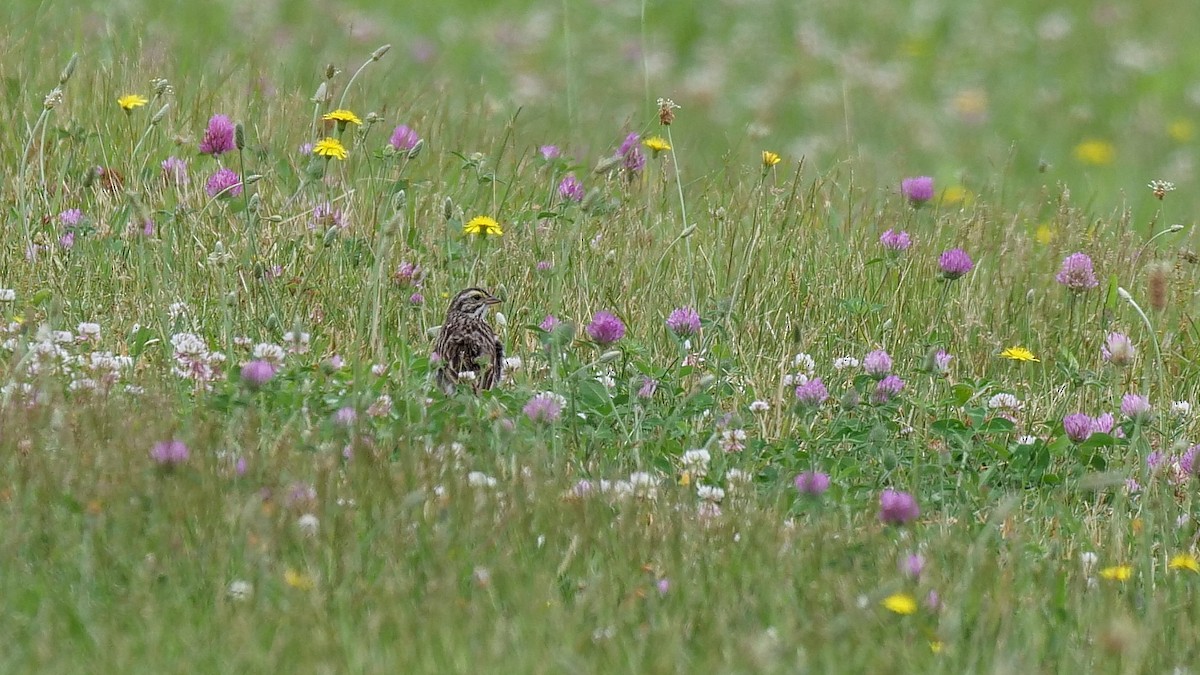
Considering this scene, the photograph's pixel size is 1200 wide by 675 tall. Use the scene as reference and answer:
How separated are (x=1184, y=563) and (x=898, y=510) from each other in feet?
2.11

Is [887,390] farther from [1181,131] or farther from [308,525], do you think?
[1181,131]

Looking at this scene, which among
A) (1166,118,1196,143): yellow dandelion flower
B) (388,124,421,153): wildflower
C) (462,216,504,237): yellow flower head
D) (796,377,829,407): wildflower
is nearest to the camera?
(796,377,829,407): wildflower

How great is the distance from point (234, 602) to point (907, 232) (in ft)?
9.78

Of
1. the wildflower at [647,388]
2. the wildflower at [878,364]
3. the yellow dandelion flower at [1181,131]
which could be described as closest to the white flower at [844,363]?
the wildflower at [878,364]

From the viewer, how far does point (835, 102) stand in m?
12.0

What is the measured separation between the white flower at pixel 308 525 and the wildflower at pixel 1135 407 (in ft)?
5.96

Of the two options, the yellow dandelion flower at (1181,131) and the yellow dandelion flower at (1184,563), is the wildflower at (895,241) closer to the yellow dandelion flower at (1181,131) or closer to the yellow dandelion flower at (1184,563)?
the yellow dandelion flower at (1184,563)

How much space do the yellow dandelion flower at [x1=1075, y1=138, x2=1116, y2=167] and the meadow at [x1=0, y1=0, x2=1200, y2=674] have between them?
13.2 feet

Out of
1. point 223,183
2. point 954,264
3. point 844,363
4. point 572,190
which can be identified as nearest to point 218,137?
point 223,183

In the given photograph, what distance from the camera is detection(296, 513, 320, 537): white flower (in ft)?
11.6

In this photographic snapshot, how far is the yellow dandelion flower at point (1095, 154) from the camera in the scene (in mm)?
11422

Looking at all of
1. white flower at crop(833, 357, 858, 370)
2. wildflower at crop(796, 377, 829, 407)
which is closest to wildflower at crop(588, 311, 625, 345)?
wildflower at crop(796, 377, 829, 407)

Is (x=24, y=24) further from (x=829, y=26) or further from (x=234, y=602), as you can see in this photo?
(x=829, y=26)

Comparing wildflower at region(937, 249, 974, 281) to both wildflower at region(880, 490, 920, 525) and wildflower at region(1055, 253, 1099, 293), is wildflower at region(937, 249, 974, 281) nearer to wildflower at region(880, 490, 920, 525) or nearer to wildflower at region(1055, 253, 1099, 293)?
wildflower at region(1055, 253, 1099, 293)
